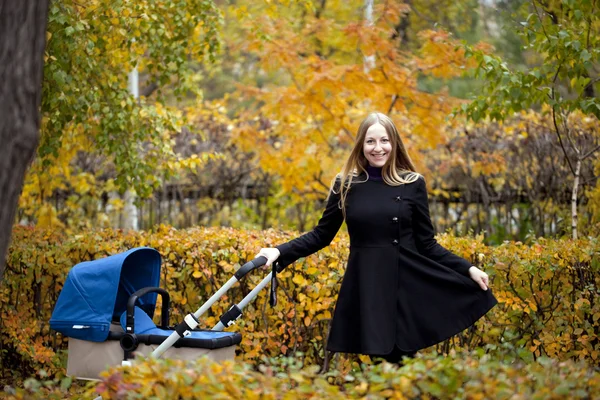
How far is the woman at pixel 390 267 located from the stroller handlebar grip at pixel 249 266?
2.6 inches

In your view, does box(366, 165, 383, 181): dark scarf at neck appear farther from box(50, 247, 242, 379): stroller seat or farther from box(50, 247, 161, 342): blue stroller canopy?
box(50, 247, 161, 342): blue stroller canopy

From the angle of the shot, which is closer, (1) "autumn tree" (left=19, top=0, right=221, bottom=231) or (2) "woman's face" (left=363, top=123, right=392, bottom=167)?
(2) "woman's face" (left=363, top=123, right=392, bottom=167)

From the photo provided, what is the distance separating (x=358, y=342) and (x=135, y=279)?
1.37 meters

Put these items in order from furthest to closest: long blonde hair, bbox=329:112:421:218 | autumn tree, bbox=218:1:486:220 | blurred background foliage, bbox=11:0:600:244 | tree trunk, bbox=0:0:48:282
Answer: autumn tree, bbox=218:1:486:220 → blurred background foliage, bbox=11:0:600:244 → long blonde hair, bbox=329:112:421:218 → tree trunk, bbox=0:0:48:282

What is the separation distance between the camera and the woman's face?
4000mm

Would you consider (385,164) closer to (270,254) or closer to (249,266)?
(270,254)

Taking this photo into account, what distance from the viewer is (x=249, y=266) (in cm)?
370

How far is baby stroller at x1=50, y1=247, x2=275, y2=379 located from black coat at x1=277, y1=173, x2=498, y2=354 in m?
0.53

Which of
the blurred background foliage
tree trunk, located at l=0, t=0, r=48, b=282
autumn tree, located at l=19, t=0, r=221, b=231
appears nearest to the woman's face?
tree trunk, located at l=0, t=0, r=48, b=282

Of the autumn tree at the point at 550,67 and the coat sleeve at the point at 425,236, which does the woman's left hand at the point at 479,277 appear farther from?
the autumn tree at the point at 550,67

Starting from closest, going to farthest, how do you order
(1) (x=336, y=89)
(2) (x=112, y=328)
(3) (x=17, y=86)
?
(3) (x=17, y=86) → (2) (x=112, y=328) → (1) (x=336, y=89)

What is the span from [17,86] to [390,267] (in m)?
2.02

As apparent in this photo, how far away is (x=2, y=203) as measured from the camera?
2869 mm

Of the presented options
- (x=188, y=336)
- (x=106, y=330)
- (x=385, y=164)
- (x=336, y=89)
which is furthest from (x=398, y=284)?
(x=336, y=89)
